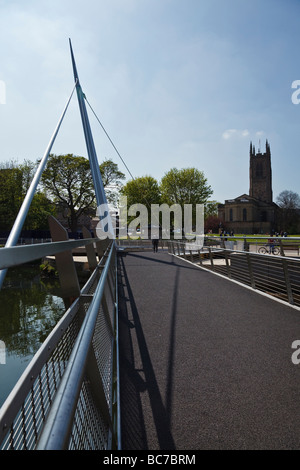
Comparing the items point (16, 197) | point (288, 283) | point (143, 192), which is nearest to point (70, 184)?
point (16, 197)

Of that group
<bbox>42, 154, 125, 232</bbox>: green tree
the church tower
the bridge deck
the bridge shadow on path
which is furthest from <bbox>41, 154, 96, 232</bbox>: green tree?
the church tower

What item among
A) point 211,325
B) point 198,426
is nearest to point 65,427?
point 198,426

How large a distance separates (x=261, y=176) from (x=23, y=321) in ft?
409

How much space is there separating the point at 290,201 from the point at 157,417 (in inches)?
4124

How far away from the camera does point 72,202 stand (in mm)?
48656

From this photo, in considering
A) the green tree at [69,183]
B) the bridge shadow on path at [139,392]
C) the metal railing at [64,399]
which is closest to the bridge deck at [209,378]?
the bridge shadow on path at [139,392]

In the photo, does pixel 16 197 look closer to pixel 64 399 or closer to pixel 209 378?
pixel 209 378

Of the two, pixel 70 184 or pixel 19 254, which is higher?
pixel 70 184

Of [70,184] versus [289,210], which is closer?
[70,184]

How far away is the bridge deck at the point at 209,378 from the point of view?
221cm

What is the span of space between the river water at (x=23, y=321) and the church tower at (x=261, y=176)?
365 feet

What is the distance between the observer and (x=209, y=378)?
10.0 ft

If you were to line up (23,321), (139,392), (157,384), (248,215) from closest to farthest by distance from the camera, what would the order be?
(139,392) < (157,384) < (23,321) < (248,215)

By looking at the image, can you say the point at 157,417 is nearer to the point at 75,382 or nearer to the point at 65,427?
the point at 75,382
